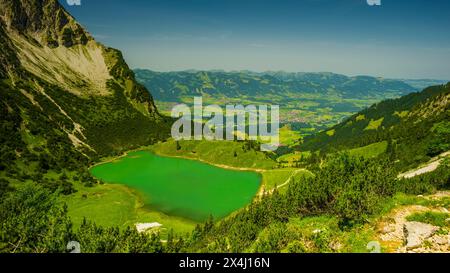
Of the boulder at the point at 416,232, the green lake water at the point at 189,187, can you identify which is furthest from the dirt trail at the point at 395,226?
the green lake water at the point at 189,187

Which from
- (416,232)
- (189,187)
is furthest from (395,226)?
(189,187)

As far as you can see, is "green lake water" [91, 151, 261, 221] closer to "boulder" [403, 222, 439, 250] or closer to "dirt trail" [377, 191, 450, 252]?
"dirt trail" [377, 191, 450, 252]

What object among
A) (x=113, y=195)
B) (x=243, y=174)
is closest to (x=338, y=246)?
(x=113, y=195)

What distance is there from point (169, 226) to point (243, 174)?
3422 inches

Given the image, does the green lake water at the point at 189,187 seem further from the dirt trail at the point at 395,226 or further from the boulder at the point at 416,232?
the boulder at the point at 416,232

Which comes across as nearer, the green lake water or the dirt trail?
the dirt trail

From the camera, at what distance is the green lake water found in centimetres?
13188

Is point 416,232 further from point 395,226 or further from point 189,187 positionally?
point 189,187

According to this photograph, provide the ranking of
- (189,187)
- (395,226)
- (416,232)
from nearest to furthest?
(416,232) → (395,226) → (189,187)

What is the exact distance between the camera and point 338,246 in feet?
127

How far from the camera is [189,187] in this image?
523 ft

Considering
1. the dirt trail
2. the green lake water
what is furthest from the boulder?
the green lake water

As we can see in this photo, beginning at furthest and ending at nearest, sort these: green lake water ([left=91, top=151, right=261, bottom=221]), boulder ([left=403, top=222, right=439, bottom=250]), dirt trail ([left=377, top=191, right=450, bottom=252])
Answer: green lake water ([left=91, top=151, right=261, bottom=221]) < dirt trail ([left=377, top=191, right=450, bottom=252]) < boulder ([left=403, top=222, right=439, bottom=250])

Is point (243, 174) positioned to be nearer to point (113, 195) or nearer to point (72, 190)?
point (113, 195)
